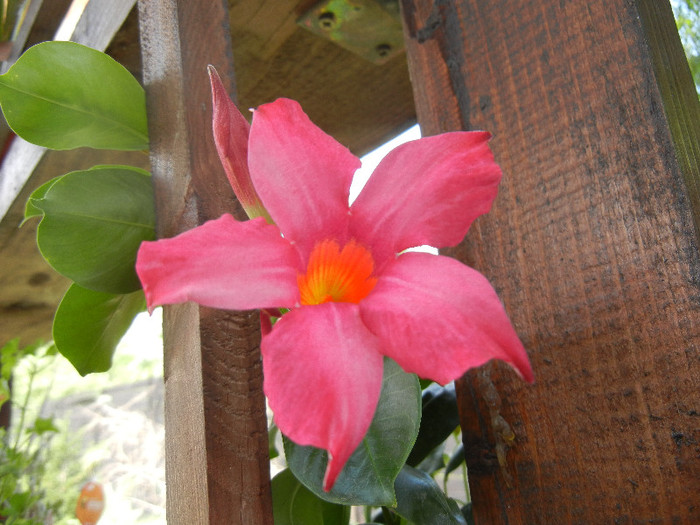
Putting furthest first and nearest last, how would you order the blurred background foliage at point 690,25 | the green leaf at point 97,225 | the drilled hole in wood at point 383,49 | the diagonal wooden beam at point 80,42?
the blurred background foliage at point 690,25 < the drilled hole in wood at point 383,49 < the diagonal wooden beam at point 80,42 < the green leaf at point 97,225

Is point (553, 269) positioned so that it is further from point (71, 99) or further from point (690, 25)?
point (690, 25)

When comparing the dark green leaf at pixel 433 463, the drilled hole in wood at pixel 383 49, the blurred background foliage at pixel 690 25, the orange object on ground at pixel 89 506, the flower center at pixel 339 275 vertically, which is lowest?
the orange object on ground at pixel 89 506

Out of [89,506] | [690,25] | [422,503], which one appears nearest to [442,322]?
[422,503]

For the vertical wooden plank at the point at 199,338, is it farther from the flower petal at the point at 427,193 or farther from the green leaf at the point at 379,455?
the flower petal at the point at 427,193

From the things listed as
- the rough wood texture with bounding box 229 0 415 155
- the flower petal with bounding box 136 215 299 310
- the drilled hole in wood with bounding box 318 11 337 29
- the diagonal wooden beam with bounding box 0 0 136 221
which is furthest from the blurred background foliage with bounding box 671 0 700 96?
the flower petal with bounding box 136 215 299 310

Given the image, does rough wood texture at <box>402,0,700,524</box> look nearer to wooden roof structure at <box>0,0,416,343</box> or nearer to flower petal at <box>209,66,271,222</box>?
flower petal at <box>209,66,271,222</box>

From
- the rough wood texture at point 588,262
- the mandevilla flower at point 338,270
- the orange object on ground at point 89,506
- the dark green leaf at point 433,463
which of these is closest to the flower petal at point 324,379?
the mandevilla flower at point 338,270
